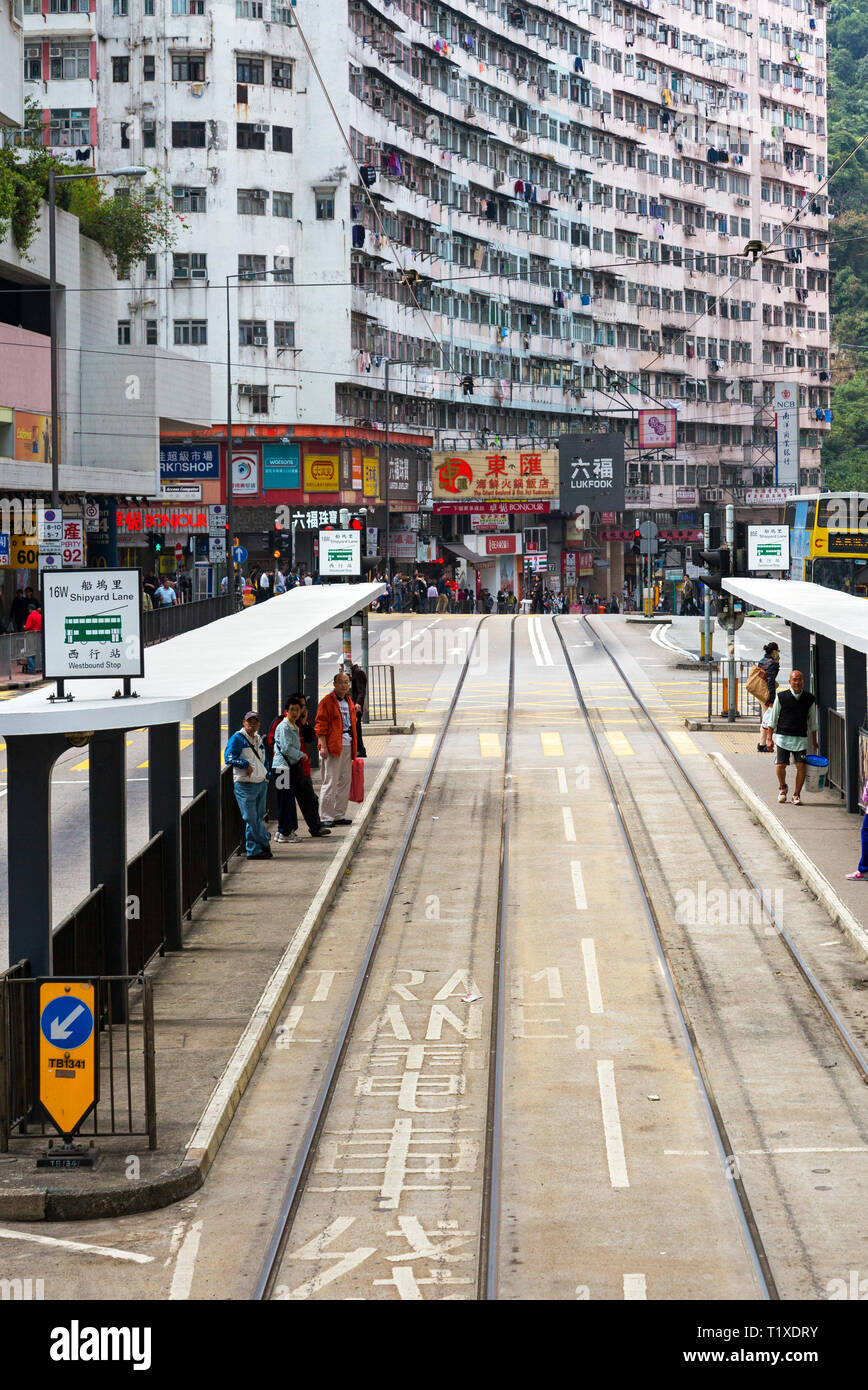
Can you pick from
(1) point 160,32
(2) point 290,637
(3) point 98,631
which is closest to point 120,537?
(1) point 160,32

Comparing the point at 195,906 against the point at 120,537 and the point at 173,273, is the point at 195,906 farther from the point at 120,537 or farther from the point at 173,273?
the point at 173,273

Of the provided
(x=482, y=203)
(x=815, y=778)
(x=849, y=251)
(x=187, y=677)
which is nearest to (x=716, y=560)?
(x=815, y=778)

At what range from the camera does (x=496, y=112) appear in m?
91.6

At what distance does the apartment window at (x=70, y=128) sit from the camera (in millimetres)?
73938

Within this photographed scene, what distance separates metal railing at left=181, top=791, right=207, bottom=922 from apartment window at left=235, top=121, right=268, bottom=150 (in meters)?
59.6

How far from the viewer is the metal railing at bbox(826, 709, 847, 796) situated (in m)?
25.8

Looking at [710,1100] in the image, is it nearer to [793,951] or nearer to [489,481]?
[793,951]

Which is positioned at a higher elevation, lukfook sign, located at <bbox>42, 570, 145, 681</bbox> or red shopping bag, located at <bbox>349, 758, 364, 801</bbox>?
lukfook sign, located at <bbox>42, 570, 145, 681</bbox>

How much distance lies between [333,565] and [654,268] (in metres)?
75.7

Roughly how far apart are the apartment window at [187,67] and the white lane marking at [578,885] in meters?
59.5

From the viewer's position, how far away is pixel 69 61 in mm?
73938

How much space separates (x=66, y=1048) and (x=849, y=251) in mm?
124489

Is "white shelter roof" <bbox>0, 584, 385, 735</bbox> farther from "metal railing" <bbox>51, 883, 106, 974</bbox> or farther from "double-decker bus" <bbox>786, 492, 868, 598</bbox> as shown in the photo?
"double-decker bus" <bbox>786, 492, 868, 598</bbox>

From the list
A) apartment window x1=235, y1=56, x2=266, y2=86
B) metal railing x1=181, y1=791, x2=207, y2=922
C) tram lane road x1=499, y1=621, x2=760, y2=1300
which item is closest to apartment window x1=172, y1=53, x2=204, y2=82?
apartment window x1=235, y1=56, x2=266, y2=86
